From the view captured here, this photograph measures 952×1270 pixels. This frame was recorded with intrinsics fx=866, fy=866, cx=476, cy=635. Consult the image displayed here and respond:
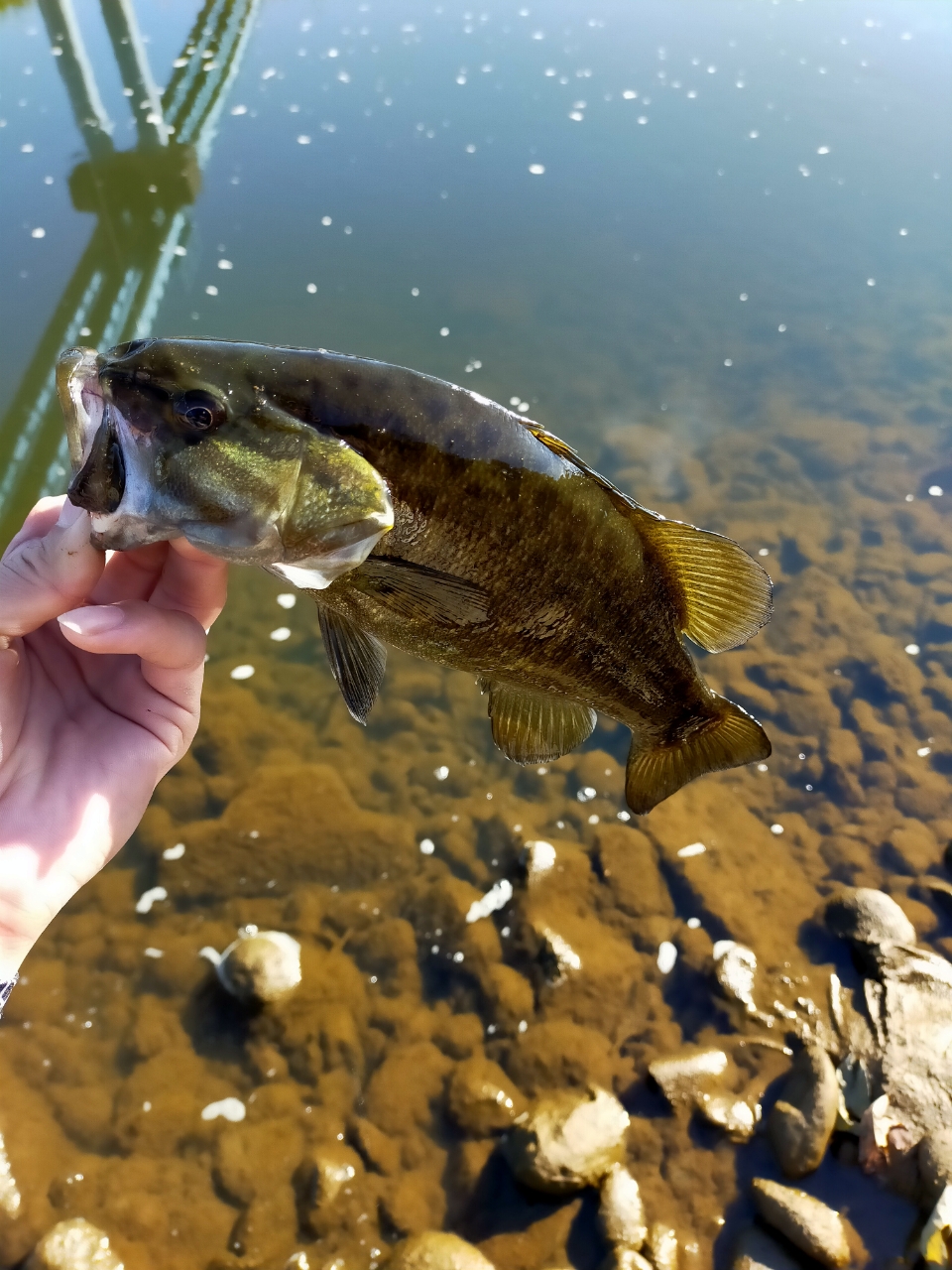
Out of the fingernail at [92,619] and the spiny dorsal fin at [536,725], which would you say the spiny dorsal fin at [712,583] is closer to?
the spiny dorsal fin at [536,725]

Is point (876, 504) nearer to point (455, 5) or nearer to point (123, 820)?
point (123, 820)

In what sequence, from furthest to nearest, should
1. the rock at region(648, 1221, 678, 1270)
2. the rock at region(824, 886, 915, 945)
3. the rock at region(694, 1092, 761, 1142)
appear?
the rock at region(824, 886, 915, 945)
the rock at region(694, 1092, 761, 1142)
the rock at region(648, 1221, 678, 1270)

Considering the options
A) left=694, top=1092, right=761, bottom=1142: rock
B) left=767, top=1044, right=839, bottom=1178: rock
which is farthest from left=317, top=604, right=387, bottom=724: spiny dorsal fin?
left=767, top=1044, right=839, bottom=1178: rock

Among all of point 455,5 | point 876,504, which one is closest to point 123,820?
point 876,504

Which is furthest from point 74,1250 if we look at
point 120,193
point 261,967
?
point 120,193


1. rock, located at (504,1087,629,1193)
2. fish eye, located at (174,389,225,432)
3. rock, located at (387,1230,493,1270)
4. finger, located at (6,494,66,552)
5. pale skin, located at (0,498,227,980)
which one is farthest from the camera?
rock, located at (504,1087,629,1193)

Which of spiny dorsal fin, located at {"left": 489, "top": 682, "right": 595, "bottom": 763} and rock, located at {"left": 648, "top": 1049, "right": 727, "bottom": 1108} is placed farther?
rock, located at {"left": 648, "top": 1049, "right": 727, "bottom": 1108}

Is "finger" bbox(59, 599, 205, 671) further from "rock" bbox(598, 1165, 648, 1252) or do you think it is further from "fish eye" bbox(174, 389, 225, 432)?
"rock" bbox(598, 1165, 648, 1252)
